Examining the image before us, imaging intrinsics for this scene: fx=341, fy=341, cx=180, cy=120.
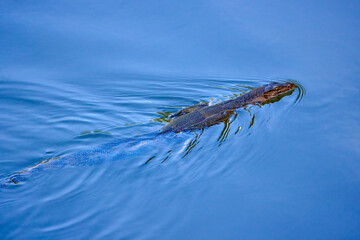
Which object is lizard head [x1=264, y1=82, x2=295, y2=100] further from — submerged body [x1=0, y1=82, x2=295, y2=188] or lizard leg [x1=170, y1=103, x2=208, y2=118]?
lizard leg [x1=170, y1=103, x2=208, y2=118]

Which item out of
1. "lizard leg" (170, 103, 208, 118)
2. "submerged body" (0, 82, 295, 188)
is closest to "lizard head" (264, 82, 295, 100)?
"submerged body" (0, 82, 295, 188)

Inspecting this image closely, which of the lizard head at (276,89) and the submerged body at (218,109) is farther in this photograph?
the lizard head at (276,89)

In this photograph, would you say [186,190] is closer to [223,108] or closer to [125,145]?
[125,145]

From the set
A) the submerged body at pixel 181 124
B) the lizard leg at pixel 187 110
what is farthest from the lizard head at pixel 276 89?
the lizard leg at pixel 187 110

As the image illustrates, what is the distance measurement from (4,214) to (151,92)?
3.32 m

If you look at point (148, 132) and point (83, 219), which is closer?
point (83, 219)

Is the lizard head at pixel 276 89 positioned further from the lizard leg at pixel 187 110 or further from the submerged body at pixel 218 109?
the lizard leg at pixel 187 110

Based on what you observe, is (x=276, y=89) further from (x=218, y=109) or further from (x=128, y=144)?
(x=128, y=144)

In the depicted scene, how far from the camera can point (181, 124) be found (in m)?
5.24

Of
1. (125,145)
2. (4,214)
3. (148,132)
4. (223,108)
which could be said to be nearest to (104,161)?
(125,145)

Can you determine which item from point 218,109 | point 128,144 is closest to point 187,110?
point 218,109

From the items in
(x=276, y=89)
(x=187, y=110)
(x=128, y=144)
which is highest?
(x=276, y=89)

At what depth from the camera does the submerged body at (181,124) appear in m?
4.44

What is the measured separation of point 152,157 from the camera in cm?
464
